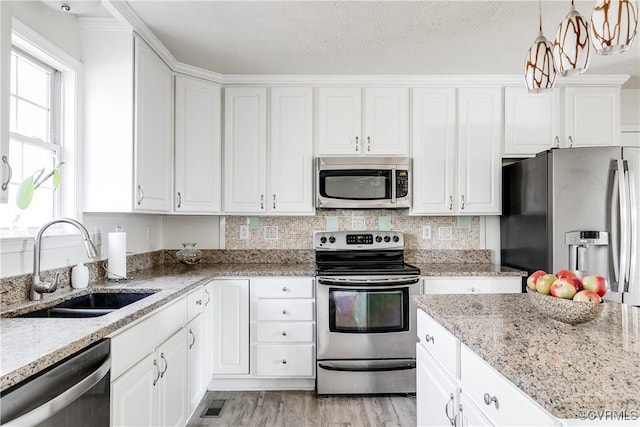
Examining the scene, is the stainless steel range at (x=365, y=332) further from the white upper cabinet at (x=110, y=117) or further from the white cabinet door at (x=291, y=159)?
the white upper cabinet at (x=110, y=117)

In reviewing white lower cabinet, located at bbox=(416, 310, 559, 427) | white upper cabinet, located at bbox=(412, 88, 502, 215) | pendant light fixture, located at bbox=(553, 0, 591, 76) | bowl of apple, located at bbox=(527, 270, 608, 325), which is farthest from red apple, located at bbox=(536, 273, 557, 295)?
white upper cabinet, located at bbox=(412, 88, 502, 215)

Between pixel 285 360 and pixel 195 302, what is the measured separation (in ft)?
2.84

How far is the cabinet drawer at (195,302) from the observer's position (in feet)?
7.49

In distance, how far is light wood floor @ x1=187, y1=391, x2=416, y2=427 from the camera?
2439 millimetres

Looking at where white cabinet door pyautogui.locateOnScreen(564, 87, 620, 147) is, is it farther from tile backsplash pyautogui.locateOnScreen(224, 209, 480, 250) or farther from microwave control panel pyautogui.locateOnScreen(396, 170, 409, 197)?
microwave control panel pyautogui.locateOnScreen(396, 170, 409, 197)

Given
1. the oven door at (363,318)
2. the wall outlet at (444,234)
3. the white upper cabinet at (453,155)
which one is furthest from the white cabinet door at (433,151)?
the oven door at (363,318)

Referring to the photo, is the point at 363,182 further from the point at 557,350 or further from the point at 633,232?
the point at 557,350

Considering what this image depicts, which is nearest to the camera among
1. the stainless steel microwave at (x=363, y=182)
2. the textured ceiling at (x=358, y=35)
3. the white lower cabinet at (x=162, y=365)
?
the white lower cabinet at (x=162, y=365)

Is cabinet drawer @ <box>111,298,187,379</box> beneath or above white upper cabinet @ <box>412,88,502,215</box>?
beneath

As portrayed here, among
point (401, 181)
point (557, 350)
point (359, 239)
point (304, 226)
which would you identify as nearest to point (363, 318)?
point (359, 239)

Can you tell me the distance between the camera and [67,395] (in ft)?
3.79

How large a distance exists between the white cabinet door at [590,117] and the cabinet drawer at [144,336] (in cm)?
318

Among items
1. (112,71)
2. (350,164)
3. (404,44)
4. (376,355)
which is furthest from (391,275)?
(112,71)

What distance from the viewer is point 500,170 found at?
313cm
